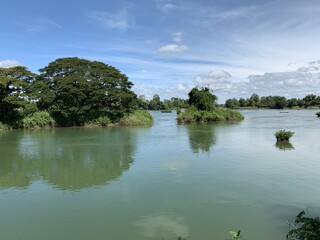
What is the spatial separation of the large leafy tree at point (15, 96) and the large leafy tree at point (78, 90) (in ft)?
5.23

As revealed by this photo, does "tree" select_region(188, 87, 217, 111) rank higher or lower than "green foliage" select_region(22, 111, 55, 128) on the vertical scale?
higher

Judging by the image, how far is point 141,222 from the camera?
9719mm

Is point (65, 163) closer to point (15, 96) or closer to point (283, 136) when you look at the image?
point (283, 136)

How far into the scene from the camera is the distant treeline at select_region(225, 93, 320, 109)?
150 meters

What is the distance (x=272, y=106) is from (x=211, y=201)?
163m

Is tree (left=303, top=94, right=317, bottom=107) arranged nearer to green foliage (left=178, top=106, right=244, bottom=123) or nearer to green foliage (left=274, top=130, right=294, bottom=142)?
green foliage (left=178, top=106, right=244, bottom=123)

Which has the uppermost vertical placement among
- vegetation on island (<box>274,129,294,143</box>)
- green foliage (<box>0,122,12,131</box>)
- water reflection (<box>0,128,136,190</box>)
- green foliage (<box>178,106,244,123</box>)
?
green foliage (<box>178,106,244,123</box>)

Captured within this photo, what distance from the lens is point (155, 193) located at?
12.8 meters

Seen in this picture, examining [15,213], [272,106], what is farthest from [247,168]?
[272,106]

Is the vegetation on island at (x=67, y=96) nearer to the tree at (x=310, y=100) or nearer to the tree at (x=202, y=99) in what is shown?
the tree at (x=202, y=99)

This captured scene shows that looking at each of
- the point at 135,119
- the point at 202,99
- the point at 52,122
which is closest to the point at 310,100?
the point at 202,99

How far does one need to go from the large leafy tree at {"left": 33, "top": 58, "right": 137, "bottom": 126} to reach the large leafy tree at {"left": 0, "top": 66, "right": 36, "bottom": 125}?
1.59 meters

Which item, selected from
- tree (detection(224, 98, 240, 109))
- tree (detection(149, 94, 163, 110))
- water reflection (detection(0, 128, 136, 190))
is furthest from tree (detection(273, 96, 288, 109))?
water reflection (detection(0, 128, 136, 190))

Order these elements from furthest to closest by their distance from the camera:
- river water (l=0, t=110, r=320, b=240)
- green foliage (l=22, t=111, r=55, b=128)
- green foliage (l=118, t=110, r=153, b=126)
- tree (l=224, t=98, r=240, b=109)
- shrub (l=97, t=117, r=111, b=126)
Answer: tree (l=224, t=98, r=240, b=109) < green foliage (l=118, t=110, r=153, b=126) < shrub (l=97, t=117, r=111, b=126) < green foliage (l=22, t=111, r=55, b=128) < river water (l=0, t=110, r=320, b=240)
